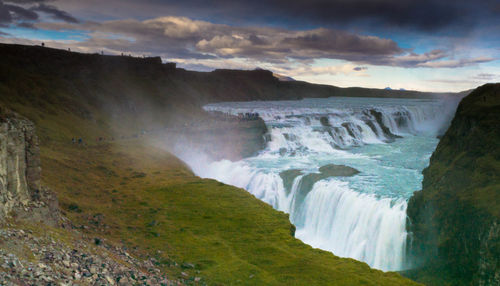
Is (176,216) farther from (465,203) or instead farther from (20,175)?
(465,203)

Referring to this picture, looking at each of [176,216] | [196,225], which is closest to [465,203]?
[196,225]

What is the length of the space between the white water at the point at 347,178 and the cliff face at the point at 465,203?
1.86 meters

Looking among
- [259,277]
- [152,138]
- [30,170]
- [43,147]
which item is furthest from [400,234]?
[152,138]

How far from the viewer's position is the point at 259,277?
1539 cm

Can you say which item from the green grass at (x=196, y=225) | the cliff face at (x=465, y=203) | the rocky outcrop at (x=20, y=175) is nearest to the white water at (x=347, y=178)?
the cliff face at (x=465, y=203)

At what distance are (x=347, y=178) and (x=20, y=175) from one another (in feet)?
83.6

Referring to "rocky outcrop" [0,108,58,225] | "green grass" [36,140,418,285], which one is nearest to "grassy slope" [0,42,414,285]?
"green grass" [36,140,418,285]

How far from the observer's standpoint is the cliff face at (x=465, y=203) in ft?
54.1

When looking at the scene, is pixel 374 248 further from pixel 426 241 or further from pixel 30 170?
pixel 30 170

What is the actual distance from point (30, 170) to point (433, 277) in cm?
1793

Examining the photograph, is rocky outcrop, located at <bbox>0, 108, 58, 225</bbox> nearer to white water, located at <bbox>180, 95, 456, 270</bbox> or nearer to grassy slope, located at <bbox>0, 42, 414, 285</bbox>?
Result: grassy slope, located at <bbox>0, 42, 414, 285</bbox>

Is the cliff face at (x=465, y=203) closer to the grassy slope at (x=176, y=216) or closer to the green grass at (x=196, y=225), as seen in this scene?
the grassy slope at (x=176, y=216)

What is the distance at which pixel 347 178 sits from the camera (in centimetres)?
3309

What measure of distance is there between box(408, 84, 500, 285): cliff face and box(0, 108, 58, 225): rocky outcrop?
56.8 feet
